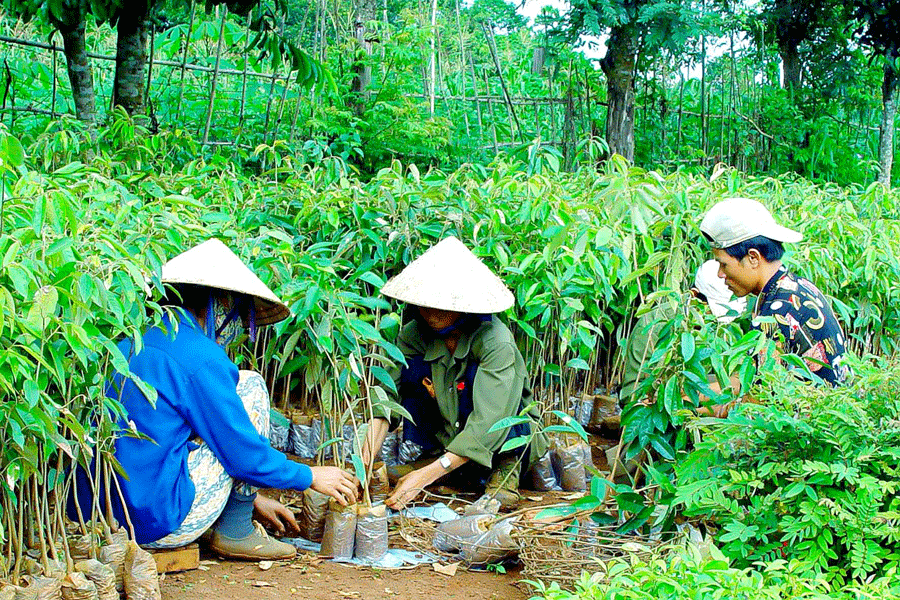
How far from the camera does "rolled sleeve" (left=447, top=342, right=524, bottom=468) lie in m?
3.17

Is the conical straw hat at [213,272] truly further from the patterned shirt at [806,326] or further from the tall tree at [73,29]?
the tall tree at [73,29]

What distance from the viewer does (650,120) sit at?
880 cm

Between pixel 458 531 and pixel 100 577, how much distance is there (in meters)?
1.09

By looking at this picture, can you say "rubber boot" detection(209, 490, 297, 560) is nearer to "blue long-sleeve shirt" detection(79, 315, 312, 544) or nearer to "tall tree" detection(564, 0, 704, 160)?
"blue long-sleeve shirt" detection(79, 315, 312, 544)

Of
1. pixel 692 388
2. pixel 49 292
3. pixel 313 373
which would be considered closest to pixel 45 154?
pixel 313 373

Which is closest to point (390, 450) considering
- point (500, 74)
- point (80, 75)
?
point (80, 75)

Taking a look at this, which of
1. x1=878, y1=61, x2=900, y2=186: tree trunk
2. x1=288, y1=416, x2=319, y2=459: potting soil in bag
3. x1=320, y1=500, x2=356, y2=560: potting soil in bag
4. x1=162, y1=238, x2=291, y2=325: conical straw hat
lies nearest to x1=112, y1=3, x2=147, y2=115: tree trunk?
x1=288, y1=416, x2=319, y2=459: potting soil in bag

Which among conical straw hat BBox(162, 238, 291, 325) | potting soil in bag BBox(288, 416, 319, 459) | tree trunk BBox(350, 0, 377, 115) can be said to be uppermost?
tree trunk BBox(350, 0, 377, 115)

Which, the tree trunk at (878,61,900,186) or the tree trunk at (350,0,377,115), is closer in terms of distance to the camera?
the tree trunk at (350,0,377,115)

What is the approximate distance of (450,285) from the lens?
10.4 ft

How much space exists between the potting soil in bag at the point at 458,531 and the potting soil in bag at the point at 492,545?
3cm

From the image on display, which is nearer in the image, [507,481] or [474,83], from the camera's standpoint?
[507,481]

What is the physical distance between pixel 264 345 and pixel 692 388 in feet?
6.23

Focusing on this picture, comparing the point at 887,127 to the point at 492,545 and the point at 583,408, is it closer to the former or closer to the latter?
the point at 583,408
